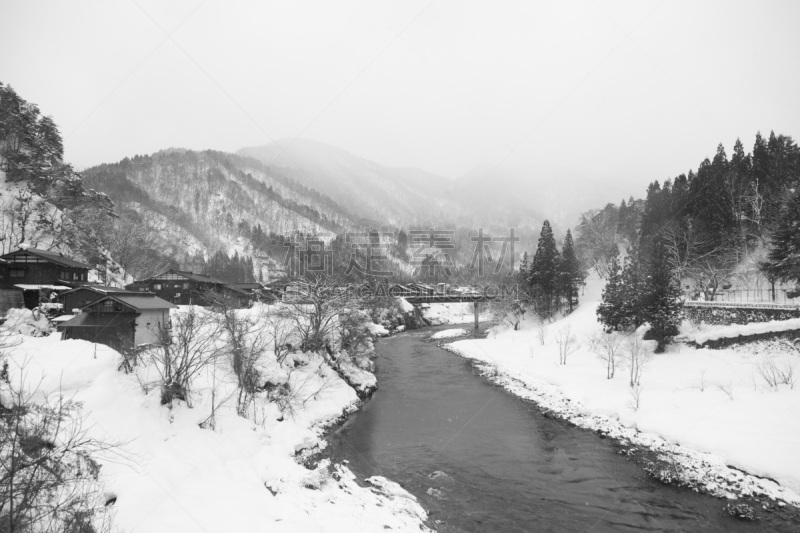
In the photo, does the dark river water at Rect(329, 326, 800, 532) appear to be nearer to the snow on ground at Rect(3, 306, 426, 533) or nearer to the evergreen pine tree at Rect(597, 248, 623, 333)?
the snow on ground at Rect(3, 306, 426, 533)

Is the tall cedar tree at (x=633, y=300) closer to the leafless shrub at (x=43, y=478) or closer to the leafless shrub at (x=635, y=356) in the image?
the leafless shrub at (x=635, y=356)

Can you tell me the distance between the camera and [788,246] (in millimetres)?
27328

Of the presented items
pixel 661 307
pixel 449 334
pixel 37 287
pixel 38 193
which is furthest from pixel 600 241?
pixel 38 193

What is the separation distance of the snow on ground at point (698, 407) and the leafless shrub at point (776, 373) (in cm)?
19

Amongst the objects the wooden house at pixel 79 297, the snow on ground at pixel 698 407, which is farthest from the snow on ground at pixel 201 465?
the wooden house at pixel 79 297

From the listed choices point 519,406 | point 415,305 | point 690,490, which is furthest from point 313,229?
point 690,490

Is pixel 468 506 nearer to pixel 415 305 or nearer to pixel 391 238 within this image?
pixel 415 305

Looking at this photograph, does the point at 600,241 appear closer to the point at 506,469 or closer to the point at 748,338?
the point at 748,338

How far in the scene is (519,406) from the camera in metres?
25.2

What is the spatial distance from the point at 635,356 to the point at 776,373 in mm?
7002

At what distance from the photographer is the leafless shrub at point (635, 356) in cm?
2416

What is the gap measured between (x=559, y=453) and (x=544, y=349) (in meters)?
21.8

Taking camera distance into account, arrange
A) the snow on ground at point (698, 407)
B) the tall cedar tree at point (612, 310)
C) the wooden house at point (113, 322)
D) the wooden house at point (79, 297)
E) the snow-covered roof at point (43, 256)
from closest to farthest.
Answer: the snow on ground at point (698, 407) < the wooden house at point (113, 322) < the wooden house at point (79, 297) < the tall cedar tree at point (612, 310) < the snow-covered roof at point (43, 256)

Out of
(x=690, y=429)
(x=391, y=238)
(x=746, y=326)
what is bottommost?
(x=690, y=429)
